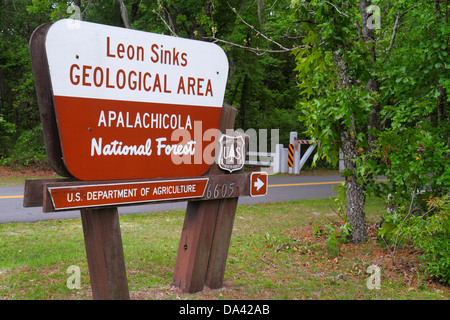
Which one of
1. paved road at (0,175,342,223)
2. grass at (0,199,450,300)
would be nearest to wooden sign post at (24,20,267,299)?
grass at (0,199,450,300)

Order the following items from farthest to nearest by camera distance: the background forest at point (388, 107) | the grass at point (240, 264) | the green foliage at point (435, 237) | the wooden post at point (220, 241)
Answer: the background forest at point (388, 107)
the green foliage at point (435, 237)
the grass at point (240, 264)
the wooden post at point (220, 241)

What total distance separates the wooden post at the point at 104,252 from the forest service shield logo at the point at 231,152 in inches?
50.7

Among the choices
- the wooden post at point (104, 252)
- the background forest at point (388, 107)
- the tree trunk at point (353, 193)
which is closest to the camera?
the wooden post at point (104, 252)

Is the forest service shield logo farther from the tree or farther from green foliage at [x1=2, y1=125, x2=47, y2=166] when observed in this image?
green foliage at [x1=2, y1=125, x2=47, y2=166]

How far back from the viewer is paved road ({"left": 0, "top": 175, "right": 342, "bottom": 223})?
332 inches

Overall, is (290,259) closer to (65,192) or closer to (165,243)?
(165,243)

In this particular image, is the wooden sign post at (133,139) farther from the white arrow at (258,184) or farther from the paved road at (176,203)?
the paved road at (176,203)

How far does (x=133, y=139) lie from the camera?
3.87m

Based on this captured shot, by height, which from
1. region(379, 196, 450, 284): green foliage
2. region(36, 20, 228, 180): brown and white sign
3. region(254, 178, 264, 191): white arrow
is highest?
region(36, 20, 228, 180): brown and white sign

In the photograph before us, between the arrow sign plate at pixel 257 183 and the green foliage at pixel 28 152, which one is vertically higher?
the arrow sign plate at pixel 257 183

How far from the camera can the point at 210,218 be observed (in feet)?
15.1

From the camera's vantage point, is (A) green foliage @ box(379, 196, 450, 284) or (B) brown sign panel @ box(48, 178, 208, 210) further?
(A) green foliage @ box(379, 196, 450, 284)

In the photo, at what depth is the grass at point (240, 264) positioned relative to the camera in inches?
190

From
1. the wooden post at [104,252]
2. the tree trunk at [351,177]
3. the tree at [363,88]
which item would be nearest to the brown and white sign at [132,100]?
the wooden post at [104,252]
